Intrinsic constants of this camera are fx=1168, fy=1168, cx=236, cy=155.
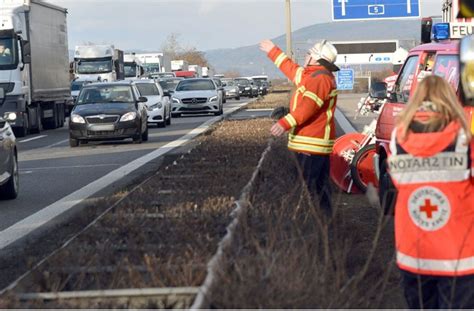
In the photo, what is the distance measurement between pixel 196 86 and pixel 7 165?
31306mm

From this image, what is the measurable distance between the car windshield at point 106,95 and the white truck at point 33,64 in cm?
196

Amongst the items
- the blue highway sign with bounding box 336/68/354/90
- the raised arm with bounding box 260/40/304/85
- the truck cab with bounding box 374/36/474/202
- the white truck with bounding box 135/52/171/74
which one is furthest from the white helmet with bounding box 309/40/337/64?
the white truck with bounding box 135/52/171/74

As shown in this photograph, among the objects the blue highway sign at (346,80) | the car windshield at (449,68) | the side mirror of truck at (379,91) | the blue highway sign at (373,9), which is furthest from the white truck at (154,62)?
the car windshield at (449,68)

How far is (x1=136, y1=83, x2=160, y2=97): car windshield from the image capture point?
3717 centimetres

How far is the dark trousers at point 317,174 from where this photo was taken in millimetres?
10281

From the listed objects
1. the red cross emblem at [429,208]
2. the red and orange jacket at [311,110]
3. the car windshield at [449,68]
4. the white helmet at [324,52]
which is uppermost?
the white helmet at [324,52]

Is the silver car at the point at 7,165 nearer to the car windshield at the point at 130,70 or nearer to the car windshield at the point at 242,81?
the car windshield at the point at 130,70

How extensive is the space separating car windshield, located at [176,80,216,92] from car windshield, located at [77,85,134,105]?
671 inches

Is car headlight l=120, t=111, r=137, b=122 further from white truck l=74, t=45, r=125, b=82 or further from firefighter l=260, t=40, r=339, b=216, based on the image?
white truck l=74, t=45, r=125, b=82

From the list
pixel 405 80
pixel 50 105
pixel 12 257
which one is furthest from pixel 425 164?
pixel 50 105

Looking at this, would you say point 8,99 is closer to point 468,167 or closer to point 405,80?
point 405,80

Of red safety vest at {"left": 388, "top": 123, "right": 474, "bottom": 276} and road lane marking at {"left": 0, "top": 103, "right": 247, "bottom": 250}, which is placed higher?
red safety vest at {"left": 388, "top": 123, "right": 474, "bottom": 276}

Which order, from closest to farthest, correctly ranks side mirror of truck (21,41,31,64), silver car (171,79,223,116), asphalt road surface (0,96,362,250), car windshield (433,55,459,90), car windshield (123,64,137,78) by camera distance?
1. car windshield (433,55,459,90)
2. asphalt road surface (0,96,362,250)
3. side mirror of truck (21,41,31,64)
4. silver car (171,79,223,116)
5. car windshield (123,64,137,78)

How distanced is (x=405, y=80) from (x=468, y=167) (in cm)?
685
